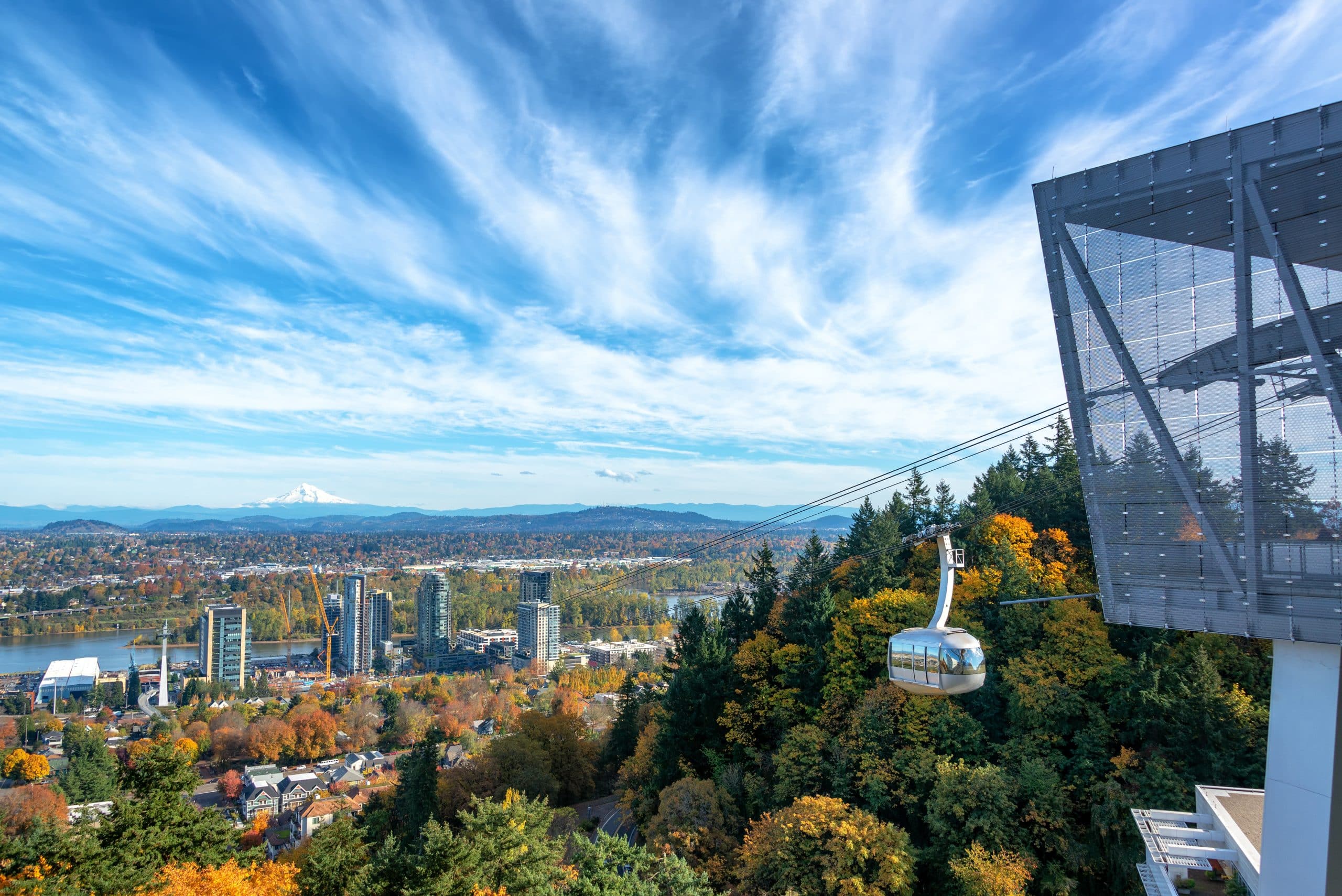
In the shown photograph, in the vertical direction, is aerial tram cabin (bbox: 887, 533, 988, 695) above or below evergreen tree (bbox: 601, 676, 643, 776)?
above

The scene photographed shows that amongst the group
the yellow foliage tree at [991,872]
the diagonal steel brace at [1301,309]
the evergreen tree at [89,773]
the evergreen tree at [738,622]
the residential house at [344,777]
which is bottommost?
the residential house at [344,777]

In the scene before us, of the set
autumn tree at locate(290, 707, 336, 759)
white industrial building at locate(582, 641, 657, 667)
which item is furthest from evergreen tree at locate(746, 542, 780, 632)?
white industrial building at locate(582, 641, 657, 667)

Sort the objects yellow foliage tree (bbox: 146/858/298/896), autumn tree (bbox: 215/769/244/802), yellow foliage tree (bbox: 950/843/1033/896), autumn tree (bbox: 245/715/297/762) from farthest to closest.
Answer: autumn tree (bbox: 245/715/297/762) → autumn tree (bbox: 215/769/244/802) → yellow foliage tree (bbox: 950/843/1033/896) → yellow foliage tree (bbox: 146/858/298/896)

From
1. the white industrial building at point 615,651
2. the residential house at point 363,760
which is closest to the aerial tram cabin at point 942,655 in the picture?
the residential house at point 363,760

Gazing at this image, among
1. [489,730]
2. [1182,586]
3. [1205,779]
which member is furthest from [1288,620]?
[489,730]

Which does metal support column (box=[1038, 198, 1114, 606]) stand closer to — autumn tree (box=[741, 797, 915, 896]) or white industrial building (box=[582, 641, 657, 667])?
autumn tree (box=[741, 797, 915, 896])

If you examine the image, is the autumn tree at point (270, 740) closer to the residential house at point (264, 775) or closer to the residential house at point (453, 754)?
the residential house at point (264, 775)

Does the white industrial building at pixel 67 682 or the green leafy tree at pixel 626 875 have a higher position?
the green leafy tree at pixel 626 875
